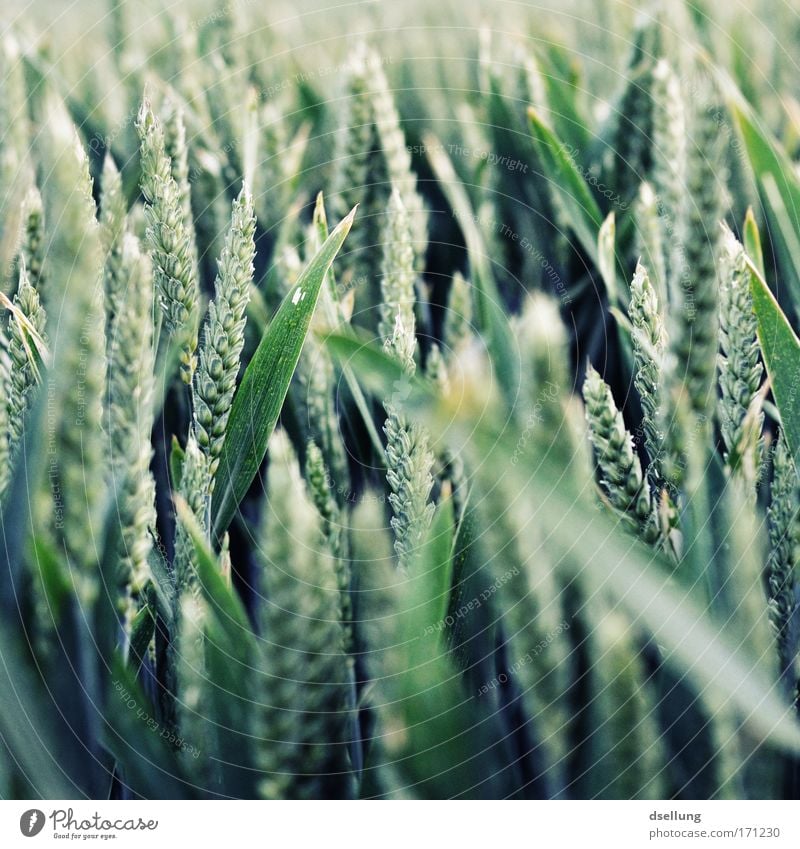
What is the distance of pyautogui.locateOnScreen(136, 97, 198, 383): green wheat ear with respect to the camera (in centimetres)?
42

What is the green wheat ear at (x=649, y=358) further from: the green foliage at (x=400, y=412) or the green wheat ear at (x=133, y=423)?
the green wheat ear at (x=133, y=423)

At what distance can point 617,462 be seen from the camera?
40 centimetres

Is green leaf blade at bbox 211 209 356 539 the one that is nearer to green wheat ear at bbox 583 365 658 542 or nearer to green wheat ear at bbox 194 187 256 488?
green wheat ear at bbox 194 187 256 488

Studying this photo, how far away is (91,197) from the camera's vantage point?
0.45 meters

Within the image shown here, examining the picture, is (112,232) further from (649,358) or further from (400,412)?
(649,358)

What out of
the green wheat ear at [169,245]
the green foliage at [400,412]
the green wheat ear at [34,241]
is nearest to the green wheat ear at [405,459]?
the green foliage at [400,412]

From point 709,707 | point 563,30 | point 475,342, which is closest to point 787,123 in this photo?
point 563,30

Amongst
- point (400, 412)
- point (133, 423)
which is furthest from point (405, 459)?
point (133, 423)

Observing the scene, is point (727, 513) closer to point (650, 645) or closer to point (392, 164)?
point (650, 645)

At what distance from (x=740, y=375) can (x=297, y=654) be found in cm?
28

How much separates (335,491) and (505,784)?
0.63 feet

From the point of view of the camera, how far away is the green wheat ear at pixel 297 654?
1.05 feet
